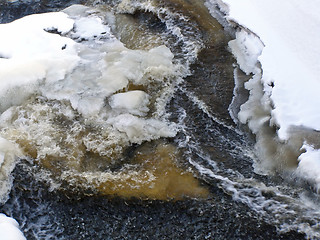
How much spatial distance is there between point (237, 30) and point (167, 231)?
315 centimetres

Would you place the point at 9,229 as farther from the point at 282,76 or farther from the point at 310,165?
the point at 282,76

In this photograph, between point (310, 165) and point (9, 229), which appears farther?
point (310, 165)

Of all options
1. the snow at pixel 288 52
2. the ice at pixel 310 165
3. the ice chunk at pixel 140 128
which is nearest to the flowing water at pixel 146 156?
the ice chunk at pixel 140 128

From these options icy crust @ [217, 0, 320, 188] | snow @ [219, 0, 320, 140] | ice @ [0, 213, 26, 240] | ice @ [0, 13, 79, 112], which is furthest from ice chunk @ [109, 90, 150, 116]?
ice @ [0, 213, 26, 240]

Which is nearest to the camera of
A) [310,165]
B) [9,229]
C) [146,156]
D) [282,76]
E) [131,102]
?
[9,229]

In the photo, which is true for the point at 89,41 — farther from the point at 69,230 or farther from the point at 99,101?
the point at 69,230

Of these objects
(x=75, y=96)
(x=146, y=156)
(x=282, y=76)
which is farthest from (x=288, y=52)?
(x=75, y=96)

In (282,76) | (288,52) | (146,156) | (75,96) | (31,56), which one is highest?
(288,52)

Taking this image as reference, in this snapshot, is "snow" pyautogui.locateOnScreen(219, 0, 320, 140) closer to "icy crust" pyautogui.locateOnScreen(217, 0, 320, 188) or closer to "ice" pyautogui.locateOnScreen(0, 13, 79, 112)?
"icy crust" pyautogui.locateOnScreen(217, 0, 320, 188)

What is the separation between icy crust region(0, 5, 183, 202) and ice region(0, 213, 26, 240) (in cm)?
36

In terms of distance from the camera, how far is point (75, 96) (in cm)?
426

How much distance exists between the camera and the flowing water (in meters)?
3.07

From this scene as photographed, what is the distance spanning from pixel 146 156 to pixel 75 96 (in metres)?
1.18

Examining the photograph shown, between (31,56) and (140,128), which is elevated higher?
(140,128)
